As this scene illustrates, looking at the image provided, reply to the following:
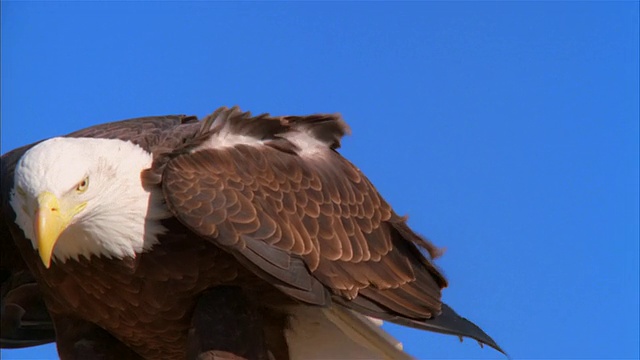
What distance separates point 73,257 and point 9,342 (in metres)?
1.21

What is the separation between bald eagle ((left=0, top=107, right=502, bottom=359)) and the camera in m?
4.52

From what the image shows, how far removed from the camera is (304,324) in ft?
17.3

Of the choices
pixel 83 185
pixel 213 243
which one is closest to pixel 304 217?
pixel 213 243

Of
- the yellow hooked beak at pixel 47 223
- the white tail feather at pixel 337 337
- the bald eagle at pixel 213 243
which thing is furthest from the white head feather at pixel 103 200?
the white tail feather at pixel 337 337

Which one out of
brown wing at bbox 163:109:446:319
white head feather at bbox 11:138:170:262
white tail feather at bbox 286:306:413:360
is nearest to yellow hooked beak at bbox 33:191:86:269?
white head feather at bbox 11:138:170:262

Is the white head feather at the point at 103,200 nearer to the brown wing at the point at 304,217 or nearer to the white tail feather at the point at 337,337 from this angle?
the brown wing at the point at 304,217

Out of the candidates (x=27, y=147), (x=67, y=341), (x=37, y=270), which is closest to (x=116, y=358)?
(x=67, y=341)

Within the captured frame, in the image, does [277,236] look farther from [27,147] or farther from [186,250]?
[27,147]

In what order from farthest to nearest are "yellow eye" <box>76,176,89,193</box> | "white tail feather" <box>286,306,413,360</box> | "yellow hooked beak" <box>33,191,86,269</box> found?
"white tail feather" <box>286,306,413,360</box>, "yellow eye" <box>76,176,89,193</box>, "yellow hooked beak" <box>33,191,86,269</box>

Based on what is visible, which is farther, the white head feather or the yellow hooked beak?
the white head feather

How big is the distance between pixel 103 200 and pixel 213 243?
1.59 ft

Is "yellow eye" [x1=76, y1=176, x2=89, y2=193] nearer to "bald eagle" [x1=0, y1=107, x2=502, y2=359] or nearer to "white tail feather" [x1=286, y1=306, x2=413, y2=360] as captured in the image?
"bald eagle" [x1=0, y1=107, x2=502, y2=359]

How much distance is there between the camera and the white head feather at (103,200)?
4496mm

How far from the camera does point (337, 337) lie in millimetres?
5449
